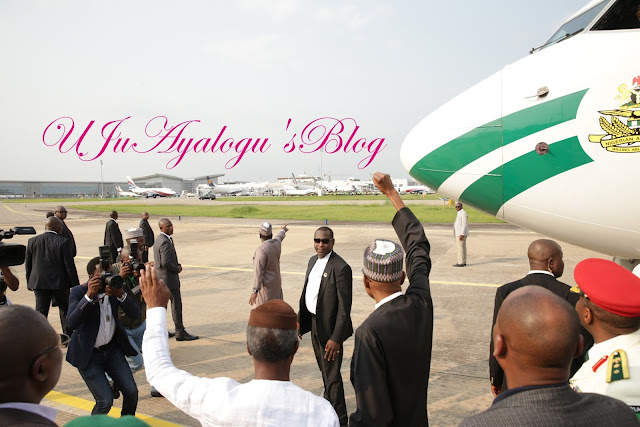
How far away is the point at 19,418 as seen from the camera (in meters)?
1.41

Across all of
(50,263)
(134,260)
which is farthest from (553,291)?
(50,263)

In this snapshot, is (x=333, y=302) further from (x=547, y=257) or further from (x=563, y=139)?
(x=563, y=139)

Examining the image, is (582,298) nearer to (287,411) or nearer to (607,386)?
(607,386)

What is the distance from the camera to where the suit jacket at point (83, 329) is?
361cm

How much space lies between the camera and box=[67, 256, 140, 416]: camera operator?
11.8 ft

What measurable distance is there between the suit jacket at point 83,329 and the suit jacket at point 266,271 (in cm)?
222

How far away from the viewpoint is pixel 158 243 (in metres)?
6.40

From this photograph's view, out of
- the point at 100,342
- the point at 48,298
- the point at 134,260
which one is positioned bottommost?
the point at 48,298

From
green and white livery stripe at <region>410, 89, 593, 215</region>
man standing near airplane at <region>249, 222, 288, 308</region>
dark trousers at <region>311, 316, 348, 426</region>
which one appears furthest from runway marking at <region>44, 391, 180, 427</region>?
green and white livery stripe at <region>410, 89, 593, 215</region>

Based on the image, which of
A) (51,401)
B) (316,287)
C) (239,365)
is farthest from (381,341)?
(51,401)

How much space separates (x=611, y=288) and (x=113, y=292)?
360cm

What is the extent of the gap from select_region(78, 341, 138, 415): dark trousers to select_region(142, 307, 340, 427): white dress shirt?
2.17 m

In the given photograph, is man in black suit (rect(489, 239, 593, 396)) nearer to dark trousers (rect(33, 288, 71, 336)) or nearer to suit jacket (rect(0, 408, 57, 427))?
suit jacket (rect(0, 408, 57, 427))

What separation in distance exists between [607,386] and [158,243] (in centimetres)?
583
